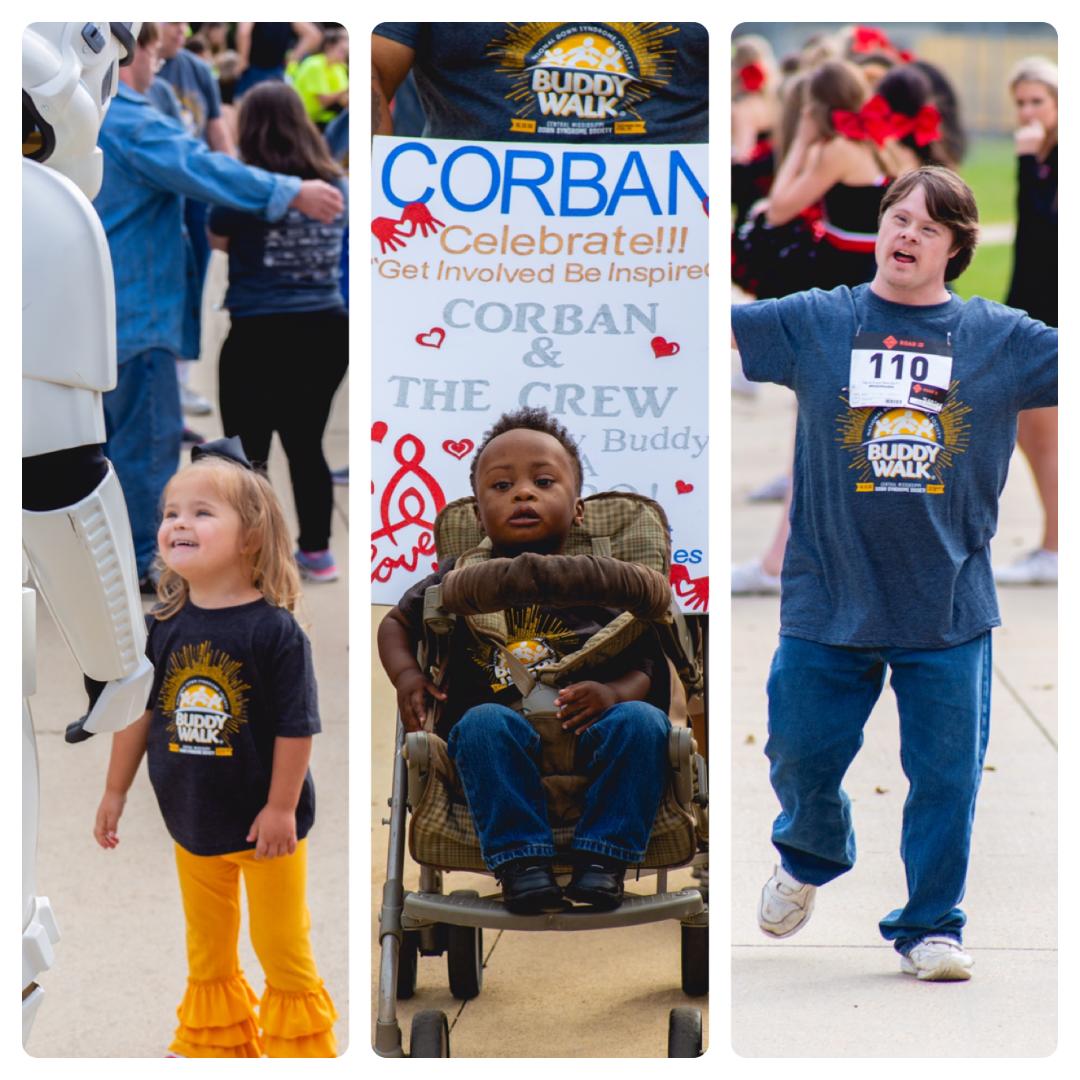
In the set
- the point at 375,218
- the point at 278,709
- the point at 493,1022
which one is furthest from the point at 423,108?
→ the point at 493,1022

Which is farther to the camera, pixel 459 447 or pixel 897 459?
pixel 459 447

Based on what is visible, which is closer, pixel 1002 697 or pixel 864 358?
pixel 864 358

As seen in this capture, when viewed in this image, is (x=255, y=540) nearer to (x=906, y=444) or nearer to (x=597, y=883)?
(x=597, y=883)

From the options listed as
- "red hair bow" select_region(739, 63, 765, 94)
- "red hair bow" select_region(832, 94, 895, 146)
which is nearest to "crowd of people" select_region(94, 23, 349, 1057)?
"red hair bow" select_region(739, 63, 765, 94)

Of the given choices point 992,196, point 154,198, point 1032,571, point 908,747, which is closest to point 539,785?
point 908,747

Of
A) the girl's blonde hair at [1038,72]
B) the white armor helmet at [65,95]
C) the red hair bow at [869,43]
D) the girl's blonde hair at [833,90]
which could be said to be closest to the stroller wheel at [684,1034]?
the white armor helmet at [65,95]

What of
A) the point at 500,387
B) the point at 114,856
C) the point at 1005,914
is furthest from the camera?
the point at 114,856

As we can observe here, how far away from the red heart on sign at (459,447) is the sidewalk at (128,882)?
1.20ft

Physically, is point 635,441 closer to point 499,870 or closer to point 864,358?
point 864,358

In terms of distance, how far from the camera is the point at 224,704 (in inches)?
114

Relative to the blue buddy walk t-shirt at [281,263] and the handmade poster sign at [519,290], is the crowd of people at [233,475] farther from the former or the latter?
the handmade poster sign at [519,290]

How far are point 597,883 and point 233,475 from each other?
0.91 meters
